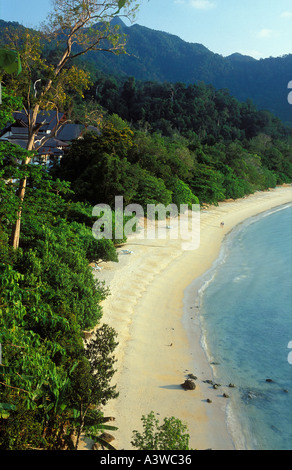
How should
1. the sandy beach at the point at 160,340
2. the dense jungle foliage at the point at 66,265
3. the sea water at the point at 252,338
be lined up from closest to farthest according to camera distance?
1. the dense jungle foliage at the point at 66,265
2. the sandy beach at the point at 160,340
3. the sea water at the point at 252,338

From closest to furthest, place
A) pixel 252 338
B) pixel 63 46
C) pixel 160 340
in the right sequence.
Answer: pixel 63 46 → pixel 160 340 → pixel 252 338

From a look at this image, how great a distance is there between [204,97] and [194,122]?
13541 millimetres

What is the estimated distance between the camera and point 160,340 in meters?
15.9

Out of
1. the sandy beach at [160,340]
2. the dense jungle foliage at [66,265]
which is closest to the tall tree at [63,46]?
the dense jungle foliage at [66,265]

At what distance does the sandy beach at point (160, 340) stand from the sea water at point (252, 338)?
2.09 ft

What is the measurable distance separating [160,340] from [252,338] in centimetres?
500

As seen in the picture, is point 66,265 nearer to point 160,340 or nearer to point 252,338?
point 160,340

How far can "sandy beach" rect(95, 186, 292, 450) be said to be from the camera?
37.4ft

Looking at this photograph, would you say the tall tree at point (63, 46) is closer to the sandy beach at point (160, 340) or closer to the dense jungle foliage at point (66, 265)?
the dense jungle foliage at point (66, 265)

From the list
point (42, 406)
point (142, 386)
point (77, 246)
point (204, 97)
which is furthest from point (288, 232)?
point (204, 97)

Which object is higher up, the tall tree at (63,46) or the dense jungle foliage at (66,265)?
the tall tree at (63,46)

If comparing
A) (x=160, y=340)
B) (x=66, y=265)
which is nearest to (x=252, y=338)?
(x=160, y=340)

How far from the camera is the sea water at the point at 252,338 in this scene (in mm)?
12352

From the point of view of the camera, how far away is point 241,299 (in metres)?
22.9
